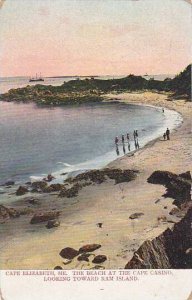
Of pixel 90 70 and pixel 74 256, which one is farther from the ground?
pixel 90 70

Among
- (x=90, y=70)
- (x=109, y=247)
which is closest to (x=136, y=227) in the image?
(x=109, y=247)

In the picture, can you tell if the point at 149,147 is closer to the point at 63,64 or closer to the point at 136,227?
the point at 136,227

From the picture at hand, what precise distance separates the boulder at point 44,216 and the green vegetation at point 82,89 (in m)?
0.58

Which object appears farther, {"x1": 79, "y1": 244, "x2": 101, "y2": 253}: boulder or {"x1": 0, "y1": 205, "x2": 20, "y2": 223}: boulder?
{"x1": 0, "y1": 205, "x2": 20, "y2": 223}: boulder

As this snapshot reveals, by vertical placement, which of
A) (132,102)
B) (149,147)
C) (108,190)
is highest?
(132,102)

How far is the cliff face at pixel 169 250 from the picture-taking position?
7.86 feet

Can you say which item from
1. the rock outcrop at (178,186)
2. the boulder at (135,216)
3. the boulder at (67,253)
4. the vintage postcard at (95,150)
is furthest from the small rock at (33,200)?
the rock outcrop at (178,186)

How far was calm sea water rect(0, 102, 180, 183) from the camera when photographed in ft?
8.32

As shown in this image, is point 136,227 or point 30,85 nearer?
point 136,227

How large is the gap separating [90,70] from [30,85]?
0.32m

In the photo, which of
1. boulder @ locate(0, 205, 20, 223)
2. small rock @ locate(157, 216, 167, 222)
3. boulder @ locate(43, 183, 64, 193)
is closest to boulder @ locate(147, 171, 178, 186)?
small rock @ locate(157, 216, 167, 222)

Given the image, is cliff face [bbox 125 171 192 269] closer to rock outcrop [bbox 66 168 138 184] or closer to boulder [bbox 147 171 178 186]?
boulder [bbox 147 171 178 186]

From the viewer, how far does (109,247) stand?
2.41 metres

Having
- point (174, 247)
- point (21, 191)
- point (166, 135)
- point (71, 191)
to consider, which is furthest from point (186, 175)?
point (21, 191)
